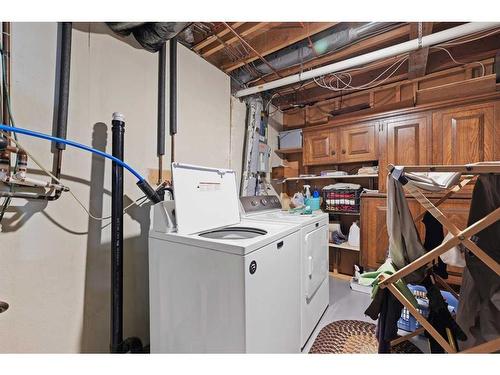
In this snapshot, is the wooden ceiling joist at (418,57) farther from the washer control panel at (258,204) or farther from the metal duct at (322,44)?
the washer control panel at (258,204)

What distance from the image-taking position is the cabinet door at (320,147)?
2.90 metres

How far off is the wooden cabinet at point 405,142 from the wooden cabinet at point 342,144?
4.3 inches

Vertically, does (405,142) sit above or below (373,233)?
above

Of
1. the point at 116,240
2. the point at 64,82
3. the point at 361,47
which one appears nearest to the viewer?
the point at 64,82

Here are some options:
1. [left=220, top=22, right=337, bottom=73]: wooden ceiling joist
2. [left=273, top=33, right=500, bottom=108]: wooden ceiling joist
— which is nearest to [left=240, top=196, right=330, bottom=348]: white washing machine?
[left=220, top=22, right=337, bottom=73]: wooden ceiling joist

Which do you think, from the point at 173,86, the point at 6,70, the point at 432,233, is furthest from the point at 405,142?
the point at 6,70

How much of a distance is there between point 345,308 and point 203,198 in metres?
1.76

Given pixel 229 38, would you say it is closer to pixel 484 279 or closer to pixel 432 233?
pixel 432 233

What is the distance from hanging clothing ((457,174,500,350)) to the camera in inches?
44.1

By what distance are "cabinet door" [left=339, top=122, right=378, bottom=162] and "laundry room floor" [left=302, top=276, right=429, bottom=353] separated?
1515 mm

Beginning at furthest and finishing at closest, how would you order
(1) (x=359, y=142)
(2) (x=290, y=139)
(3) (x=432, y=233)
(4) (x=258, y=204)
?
1. (2) (x=290, y=139)
2. (1) (x=359, y=142)
3. (4) (x=258, y=204)
4. (3) (x=432, y=233)

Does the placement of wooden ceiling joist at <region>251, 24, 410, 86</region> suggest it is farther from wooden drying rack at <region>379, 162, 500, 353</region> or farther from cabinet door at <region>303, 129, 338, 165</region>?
wooden drying rack at <region>379, 162, 500, 353</region>

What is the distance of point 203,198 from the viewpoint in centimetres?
153

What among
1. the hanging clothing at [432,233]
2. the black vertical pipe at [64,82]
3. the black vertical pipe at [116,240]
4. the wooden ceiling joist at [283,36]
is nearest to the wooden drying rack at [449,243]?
the hanging clothing at [432,233]
